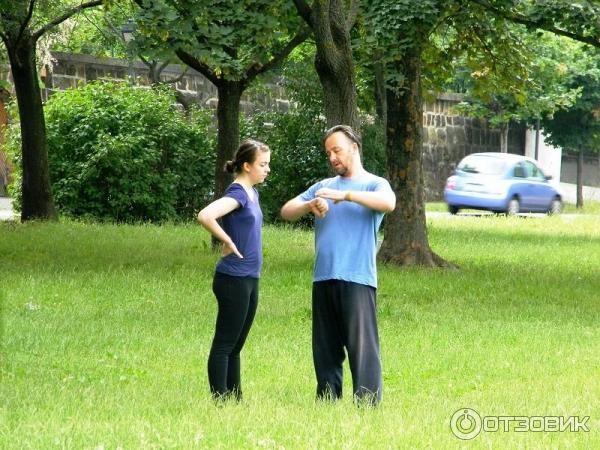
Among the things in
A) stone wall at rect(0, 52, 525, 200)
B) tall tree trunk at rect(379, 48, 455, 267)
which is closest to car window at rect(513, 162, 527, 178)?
stone wall at rect(0, 52, 525, 200)

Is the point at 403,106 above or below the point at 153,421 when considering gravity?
above

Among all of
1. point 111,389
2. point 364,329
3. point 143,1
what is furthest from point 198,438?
point 143,1

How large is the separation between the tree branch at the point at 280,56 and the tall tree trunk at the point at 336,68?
17.1ft

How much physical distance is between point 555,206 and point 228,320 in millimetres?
31528

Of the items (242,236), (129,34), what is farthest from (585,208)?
(242,236)

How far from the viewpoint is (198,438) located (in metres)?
6.62

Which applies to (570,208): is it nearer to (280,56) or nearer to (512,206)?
(512,206)

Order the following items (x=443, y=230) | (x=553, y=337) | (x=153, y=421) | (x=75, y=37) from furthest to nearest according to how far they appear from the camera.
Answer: (x=75, y=37), (x=443, y=230), (x=553, y=337), (x=153, y=421)

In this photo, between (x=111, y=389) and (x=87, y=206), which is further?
(x=87, y=206)

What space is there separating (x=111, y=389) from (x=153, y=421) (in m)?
1.58

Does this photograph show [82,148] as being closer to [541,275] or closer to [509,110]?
[541,275]

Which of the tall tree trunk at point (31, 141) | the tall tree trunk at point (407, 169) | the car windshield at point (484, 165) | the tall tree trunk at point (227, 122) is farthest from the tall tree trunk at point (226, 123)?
the car windshield at point (484, 165)

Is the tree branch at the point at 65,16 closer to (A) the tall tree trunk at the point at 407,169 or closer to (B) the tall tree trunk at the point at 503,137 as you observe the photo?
(A) the tall tree trunk at the point at 407,169

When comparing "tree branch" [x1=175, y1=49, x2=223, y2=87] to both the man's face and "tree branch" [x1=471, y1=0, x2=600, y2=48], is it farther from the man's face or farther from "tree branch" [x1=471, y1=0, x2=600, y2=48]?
the man's face
